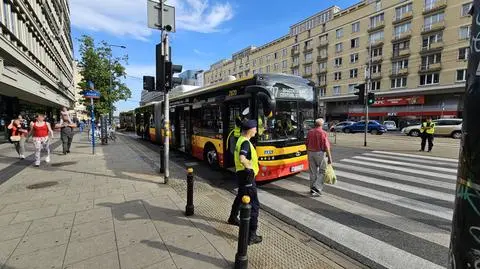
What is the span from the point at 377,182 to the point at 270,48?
61830mm

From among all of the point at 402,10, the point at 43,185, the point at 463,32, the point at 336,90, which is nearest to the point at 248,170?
the point at 43,185

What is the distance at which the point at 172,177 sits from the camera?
297 inches

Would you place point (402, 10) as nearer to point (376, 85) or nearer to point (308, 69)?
point (376, 85)

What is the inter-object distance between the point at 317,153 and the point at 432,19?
41.0 meters

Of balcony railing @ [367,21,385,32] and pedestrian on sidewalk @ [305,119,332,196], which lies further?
balcony railing @ [367,21,385,32]

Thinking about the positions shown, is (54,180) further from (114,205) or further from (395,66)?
(395,66)

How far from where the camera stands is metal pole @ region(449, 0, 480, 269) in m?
1.36

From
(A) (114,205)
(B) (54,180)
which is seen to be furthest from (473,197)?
(B) (54,180)

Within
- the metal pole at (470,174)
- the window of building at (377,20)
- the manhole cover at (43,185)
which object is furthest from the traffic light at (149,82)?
the window of building at (377,20)

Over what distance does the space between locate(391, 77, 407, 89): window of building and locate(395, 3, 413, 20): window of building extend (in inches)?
352

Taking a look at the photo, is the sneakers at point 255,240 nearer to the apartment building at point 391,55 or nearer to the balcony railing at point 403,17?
the apartment building at point 391,55

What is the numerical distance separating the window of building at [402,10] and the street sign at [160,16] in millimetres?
42681

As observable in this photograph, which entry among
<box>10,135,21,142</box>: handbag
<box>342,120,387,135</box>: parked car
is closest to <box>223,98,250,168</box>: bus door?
<box>10,135,21,142</box>: handbag

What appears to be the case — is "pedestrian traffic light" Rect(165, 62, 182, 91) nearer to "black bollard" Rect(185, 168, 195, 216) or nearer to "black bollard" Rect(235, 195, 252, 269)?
"black bollard" Rect(185, 168, 195, 216)
